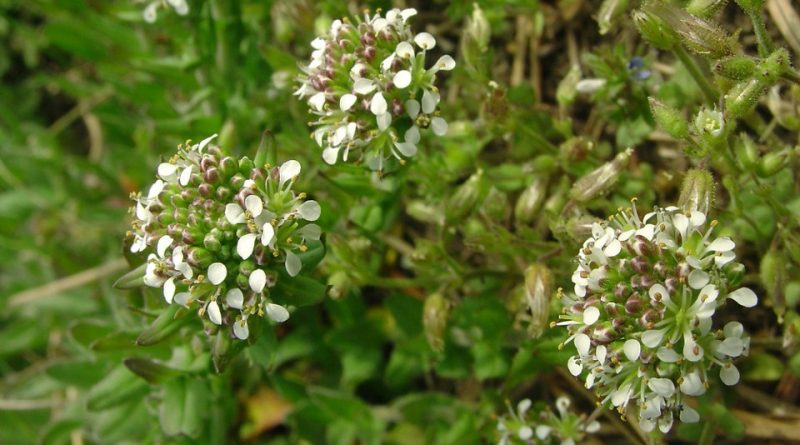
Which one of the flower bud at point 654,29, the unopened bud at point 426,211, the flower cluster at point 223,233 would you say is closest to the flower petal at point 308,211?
the flower cluster at point 223,233

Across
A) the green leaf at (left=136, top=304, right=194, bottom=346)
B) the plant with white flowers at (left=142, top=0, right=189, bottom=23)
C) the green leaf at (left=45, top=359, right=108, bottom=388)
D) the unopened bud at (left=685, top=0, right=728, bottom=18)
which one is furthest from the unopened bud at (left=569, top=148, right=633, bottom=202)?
the green leaf at (left=45, top=359, right=108, bottom=388)

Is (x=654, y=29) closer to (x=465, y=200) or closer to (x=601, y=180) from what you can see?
(x=601, y=180)

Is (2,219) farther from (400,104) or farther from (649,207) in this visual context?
(649,207)

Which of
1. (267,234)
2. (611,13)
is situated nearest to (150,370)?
(267,234)

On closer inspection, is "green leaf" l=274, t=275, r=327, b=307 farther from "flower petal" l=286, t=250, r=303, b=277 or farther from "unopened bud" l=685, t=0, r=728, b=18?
"unopened bud" l=685, t=0, r=728, b=18

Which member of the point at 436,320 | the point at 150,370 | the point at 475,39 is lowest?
the point at 150,370

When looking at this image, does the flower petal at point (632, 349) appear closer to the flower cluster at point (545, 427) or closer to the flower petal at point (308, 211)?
the flower cluster at point (545, 427)

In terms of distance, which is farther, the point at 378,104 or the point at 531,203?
the point at 531,203
